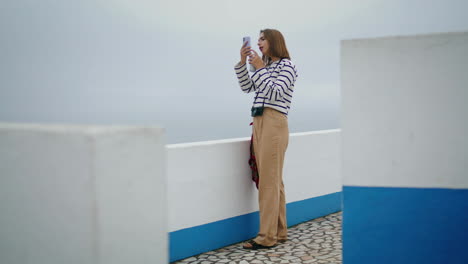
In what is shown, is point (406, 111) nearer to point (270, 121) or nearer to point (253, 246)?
point (270, 121)

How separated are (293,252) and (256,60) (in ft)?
5.13

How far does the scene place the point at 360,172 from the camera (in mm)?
2514

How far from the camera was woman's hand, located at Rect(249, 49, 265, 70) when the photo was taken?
389 centimetres

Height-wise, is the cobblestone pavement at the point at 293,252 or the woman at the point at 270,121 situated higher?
the woman at the point at 270,121

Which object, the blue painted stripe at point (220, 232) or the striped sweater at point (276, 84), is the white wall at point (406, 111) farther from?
the blue painted stripe at point (220, 232)

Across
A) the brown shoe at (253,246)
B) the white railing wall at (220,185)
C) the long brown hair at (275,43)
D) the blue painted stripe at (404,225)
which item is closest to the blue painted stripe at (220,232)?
the white railing wall at (220,185)

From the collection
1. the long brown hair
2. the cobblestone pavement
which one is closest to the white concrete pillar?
the cobblestone pavement

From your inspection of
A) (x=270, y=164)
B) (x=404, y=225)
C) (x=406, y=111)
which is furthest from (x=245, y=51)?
(x=404, y=225)

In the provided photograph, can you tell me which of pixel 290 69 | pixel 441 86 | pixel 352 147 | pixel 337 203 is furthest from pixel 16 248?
pixel 337 203

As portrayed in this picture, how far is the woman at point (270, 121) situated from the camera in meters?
3.84

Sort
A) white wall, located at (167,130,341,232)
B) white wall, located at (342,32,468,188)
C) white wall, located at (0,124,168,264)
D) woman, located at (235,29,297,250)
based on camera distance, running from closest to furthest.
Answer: white wall, located at (0,124,168,264)
white wall, located at (342,32,468,188)
white wall, located at (167,130,341,232)
woman, located at (235,29,297,250)

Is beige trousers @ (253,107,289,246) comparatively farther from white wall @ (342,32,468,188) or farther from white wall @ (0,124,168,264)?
white wall @ (0,124,168,264)

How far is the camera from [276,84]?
3766mm

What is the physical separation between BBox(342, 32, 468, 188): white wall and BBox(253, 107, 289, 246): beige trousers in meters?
1.35
